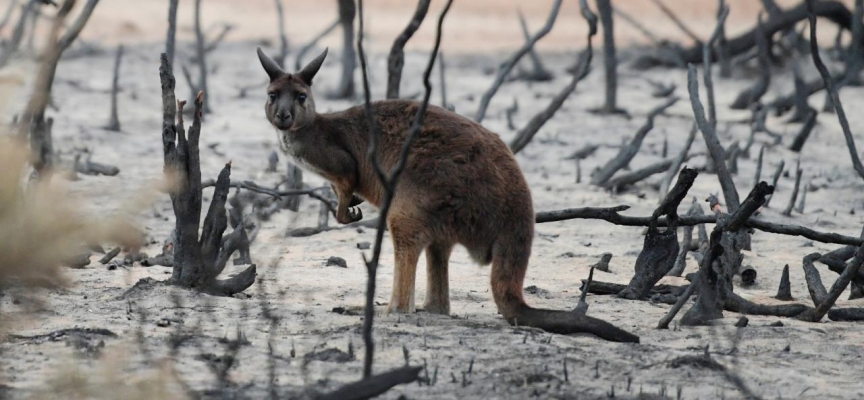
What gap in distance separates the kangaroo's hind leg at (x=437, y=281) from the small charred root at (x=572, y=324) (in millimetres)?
630

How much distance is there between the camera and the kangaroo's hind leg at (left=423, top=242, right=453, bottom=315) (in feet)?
17.9

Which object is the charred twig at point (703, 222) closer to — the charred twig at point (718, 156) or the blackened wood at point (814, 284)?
the blackened wood at point (814, 284)

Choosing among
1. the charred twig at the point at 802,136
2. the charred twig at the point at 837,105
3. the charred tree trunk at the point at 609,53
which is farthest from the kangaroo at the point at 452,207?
the charred tree trunk at the point at 609,53

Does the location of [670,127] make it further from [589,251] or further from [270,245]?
[270,245]

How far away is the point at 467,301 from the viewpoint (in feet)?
19.6

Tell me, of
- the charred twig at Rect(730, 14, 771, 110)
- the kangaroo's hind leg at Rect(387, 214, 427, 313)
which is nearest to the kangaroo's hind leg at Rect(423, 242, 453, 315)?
the kangaroo's hind leg at Rect(387, 214, 427, 313)

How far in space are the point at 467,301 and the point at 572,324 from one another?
133 cm

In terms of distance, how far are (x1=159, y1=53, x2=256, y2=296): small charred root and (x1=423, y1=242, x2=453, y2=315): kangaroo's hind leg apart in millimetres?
829

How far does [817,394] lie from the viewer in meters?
4.10

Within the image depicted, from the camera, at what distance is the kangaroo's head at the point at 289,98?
5801 millimetres

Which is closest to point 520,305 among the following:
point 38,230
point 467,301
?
point 467,301

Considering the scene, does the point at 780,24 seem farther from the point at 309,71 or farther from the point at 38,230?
the point at 38,230

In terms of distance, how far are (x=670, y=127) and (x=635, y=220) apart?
619 centimetres

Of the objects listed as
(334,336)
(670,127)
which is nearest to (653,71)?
(670,127)
